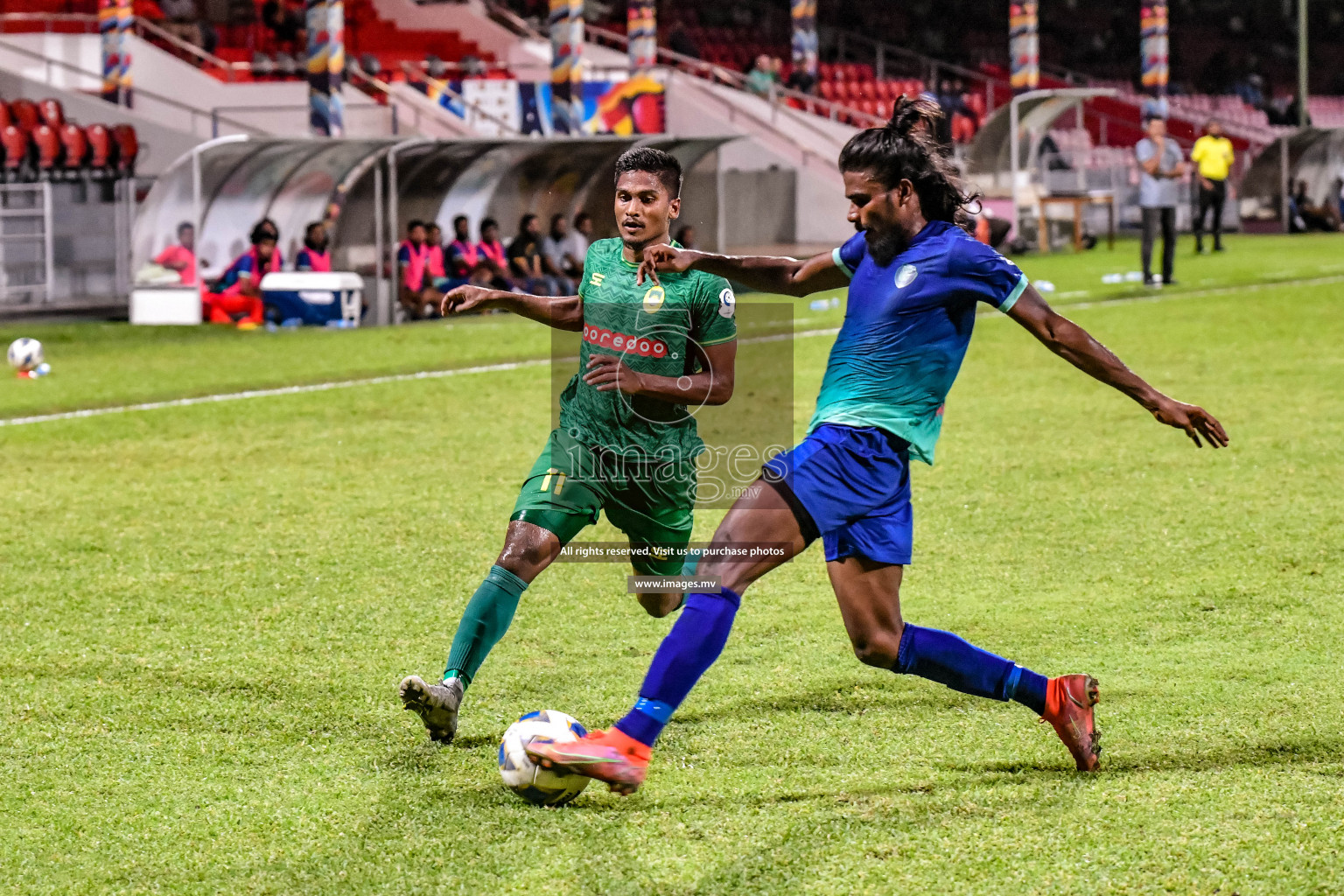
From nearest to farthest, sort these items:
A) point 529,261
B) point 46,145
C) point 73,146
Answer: point 46,145, point 529,261, point 73,146

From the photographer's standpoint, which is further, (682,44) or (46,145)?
(682,44)

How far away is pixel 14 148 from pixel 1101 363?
17.8m

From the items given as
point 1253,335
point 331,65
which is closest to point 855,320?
point 1253,335

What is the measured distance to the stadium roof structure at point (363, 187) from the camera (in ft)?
62.7

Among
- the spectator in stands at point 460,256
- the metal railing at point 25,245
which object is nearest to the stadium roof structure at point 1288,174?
the spectator in stands at point 460,256

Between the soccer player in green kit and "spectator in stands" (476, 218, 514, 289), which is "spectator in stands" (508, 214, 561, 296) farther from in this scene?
the soccer player in green kit

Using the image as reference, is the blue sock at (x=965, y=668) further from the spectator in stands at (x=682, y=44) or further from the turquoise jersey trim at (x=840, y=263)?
the spectator in stands at (x=682, y=44)

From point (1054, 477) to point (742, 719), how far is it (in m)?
4.64

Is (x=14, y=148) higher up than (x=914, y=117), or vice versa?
(x=14, y=148)

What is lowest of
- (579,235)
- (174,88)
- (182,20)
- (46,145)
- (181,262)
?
(181,262)

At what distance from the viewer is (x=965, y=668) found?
4617mm

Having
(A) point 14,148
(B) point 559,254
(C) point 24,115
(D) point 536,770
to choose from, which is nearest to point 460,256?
(B) point 559,254

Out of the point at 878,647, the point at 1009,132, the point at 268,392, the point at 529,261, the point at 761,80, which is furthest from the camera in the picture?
the point at 761,80

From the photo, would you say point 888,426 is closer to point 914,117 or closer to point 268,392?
point 914,117
